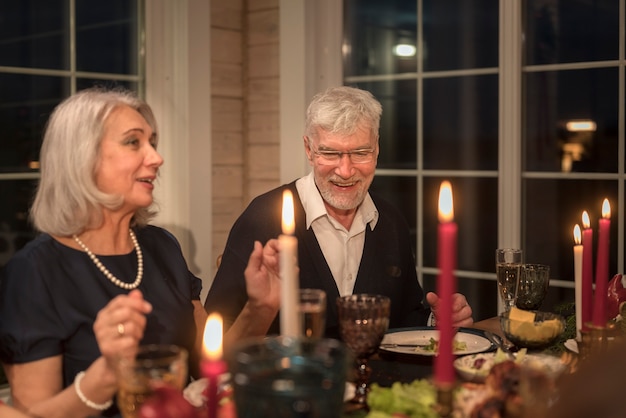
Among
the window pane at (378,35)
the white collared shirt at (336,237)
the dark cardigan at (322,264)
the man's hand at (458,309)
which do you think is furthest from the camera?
the window pane at (378,35)

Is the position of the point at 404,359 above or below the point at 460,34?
below

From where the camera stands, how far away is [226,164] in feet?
13.2

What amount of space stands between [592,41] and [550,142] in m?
0.42

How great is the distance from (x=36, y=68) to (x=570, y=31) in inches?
83.1

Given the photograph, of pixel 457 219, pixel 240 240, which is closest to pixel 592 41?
pixel 457 219

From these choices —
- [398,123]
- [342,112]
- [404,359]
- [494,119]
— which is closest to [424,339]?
[404,359]

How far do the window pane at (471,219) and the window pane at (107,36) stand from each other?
1422 mm

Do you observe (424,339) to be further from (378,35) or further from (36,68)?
(378,35)

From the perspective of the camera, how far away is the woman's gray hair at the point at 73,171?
6.10 ft

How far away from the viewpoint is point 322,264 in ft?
7.68

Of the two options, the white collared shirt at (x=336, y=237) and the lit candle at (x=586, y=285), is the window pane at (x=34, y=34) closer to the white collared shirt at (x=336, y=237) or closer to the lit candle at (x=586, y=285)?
the white collared shirt at (x=336, y=237)

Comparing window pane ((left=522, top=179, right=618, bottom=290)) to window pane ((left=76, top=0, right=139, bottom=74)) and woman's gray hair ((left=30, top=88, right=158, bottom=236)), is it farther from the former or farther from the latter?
woman's gray hair ((left=30, top=88, right=158, bottom=236))

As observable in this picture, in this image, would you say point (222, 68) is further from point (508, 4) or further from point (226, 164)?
point (508, 4)

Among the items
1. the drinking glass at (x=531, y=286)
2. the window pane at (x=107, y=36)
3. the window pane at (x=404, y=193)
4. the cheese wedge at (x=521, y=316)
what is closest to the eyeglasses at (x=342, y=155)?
the drinking glass at (x=531, y=286)
